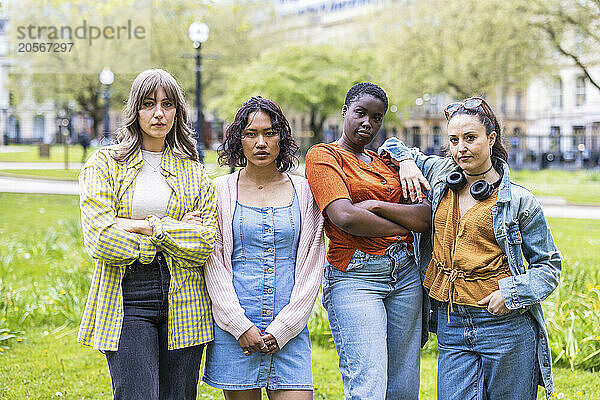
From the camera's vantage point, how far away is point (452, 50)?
29266 millimetres

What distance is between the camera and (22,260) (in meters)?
8.91

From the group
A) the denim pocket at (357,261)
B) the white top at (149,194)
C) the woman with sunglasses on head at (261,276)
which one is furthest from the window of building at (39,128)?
the denim pocket at (357,261)

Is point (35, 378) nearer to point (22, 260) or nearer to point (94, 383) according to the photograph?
point (94, 383)

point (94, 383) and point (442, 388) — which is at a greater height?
point (442, 388)

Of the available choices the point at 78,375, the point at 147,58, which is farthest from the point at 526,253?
the point at 147,58

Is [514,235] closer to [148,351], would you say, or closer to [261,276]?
[261,276]

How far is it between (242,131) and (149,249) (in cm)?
77

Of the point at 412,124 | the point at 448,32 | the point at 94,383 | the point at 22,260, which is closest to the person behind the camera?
the point at 94,383

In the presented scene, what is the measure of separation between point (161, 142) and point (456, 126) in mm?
1480

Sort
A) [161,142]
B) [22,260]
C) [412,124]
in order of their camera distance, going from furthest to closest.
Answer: [412,124]
[22,260]
[161,142]

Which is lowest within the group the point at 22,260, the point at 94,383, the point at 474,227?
the point at 94,383

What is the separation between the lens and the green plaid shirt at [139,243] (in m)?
3.11

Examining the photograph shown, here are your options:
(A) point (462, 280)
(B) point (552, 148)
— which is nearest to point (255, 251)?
(A) point (462, 280)

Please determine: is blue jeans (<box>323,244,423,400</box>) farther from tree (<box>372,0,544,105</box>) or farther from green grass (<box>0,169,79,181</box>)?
tree (<box>372,0,544,105</box>)
